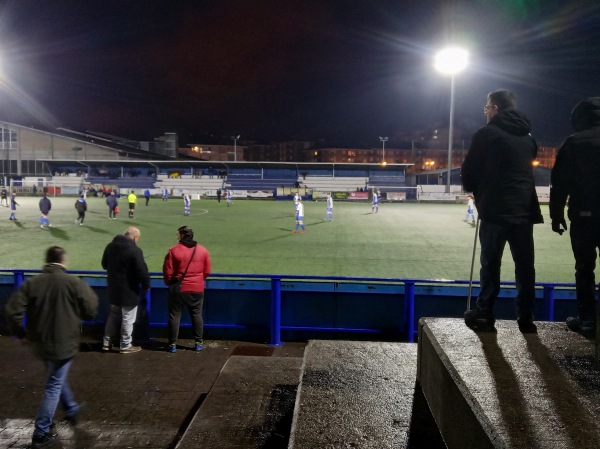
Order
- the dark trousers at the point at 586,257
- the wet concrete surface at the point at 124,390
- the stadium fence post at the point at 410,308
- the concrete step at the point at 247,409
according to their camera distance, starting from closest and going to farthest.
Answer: the dark trousers at the point at 586,257 < the concrete step at the point at 247,409 < the wet concrete surface at the point at 124,390 < the stadium fence post at the point at 410,308

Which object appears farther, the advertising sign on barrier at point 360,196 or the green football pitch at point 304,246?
the advertising sign on barrier at point 360,196

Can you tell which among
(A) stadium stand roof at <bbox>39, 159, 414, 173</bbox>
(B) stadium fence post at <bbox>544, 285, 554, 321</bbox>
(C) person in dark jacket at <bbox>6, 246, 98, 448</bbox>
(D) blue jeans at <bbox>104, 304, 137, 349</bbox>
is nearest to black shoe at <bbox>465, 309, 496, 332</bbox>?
(C) person in dark jacket at <bbox>6, 246, 98, 448</bbox>

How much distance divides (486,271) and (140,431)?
3.36m

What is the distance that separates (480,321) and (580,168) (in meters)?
1.33

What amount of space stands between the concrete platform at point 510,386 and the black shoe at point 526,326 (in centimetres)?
4

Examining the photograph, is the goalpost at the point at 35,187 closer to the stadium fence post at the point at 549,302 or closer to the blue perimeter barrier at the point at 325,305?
the blue perimeter barrier at the point at 325,305

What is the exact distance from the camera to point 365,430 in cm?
255

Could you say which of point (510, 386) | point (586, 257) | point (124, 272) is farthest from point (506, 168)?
point (124, 272)

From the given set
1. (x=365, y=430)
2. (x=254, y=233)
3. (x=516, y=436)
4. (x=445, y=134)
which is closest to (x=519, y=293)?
(x=365, y=430)

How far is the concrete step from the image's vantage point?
12.2ft

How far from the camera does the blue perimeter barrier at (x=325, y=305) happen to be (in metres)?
7.32

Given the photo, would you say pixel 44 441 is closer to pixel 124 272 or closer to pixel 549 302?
pixel 124 272

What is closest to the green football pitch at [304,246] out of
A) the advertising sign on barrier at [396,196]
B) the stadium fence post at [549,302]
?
the stadium fence post at [549,302]

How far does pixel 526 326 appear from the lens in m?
3.37
